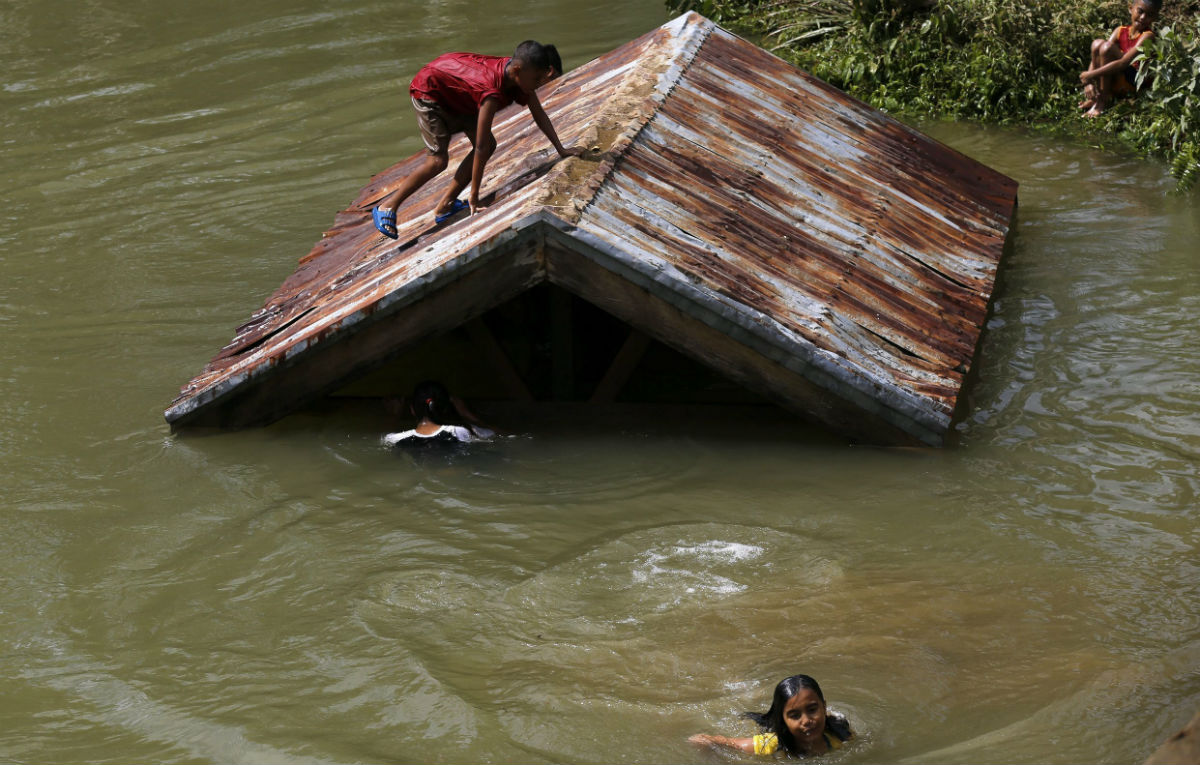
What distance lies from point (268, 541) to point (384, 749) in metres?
1.93

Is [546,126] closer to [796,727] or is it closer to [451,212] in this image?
[451,212]

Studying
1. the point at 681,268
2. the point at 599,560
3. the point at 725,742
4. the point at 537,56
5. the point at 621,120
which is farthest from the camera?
the point at 621,120

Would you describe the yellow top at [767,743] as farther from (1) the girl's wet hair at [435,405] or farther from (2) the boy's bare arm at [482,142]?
(2) the boy's bare arm at [482,142]

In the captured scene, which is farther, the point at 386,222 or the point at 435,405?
the point at 386,222

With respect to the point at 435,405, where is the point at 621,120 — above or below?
above

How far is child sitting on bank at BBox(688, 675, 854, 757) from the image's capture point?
4930 millimetres

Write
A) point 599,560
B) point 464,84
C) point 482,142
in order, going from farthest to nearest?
point 464,84 < point 482,142 < point 599,560

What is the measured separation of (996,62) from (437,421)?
7.77 meters

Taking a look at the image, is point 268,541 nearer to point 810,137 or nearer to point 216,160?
point 810,137

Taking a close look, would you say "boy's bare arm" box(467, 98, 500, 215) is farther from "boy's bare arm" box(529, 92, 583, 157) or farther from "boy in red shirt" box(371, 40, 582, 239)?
"boy's bare arm" box(529, 92, 583, 157)

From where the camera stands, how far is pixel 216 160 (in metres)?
13.1

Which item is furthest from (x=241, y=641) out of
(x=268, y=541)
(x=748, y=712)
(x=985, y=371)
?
(x=985, y=371)

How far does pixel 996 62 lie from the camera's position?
12773mm

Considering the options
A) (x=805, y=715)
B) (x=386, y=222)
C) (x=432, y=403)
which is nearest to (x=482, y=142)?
(x=386, y=222)
